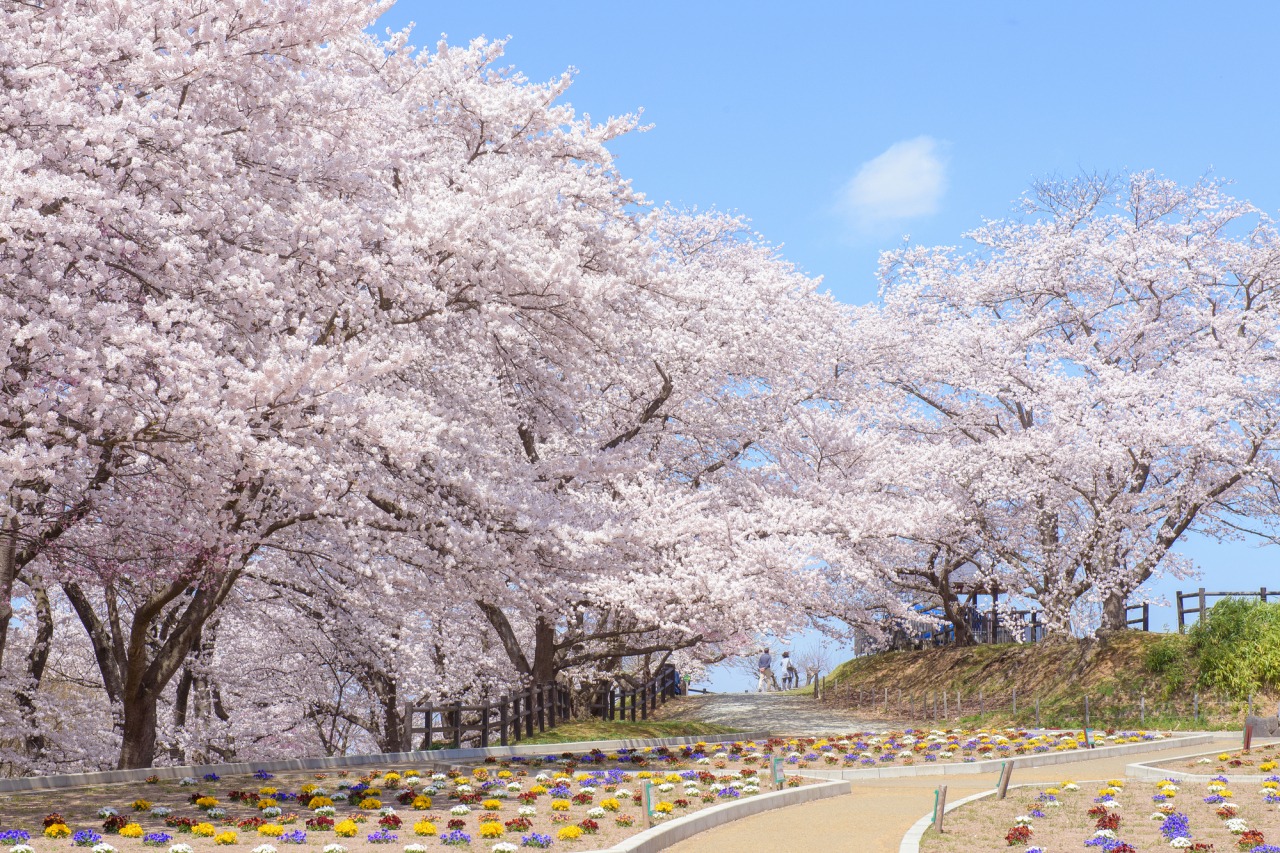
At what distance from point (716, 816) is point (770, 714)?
2316 centimetres

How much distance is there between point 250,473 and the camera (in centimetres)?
1173

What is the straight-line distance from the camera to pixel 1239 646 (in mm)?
27297

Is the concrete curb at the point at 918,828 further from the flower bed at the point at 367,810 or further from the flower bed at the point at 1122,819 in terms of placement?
the flower bed at the point at 367,810

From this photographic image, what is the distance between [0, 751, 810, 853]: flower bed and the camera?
10.3m

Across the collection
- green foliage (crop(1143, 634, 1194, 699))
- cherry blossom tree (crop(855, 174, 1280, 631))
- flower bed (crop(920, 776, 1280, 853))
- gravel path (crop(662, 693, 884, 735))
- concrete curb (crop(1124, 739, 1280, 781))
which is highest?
cherry blossom tree (crop(855, 174, 1280, 631))

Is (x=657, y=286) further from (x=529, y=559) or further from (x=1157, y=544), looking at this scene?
(x=1157, y=544)

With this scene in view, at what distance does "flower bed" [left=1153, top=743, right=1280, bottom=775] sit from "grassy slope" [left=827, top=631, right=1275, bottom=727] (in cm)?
658

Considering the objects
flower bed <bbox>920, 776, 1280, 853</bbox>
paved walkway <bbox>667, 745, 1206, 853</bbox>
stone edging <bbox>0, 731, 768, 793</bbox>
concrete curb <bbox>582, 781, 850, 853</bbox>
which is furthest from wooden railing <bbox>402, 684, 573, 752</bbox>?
flower bed <bbox>920, 776, 1280, 853</bbox>

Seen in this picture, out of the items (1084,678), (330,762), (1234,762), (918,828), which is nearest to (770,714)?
(1084,678)

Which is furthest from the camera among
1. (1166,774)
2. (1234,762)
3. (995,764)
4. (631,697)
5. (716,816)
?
(631,697)

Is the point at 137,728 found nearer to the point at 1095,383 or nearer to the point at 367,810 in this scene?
the point at 367,810

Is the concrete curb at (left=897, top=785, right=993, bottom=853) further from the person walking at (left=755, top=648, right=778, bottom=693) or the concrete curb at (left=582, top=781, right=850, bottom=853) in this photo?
the person walking at (left=755, top=648, right=778, bottom=693)

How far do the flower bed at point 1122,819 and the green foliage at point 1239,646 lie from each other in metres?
12.2

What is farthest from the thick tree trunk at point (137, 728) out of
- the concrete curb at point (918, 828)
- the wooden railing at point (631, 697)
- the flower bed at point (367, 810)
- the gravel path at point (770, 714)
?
the gravel path at point (770, 714)
